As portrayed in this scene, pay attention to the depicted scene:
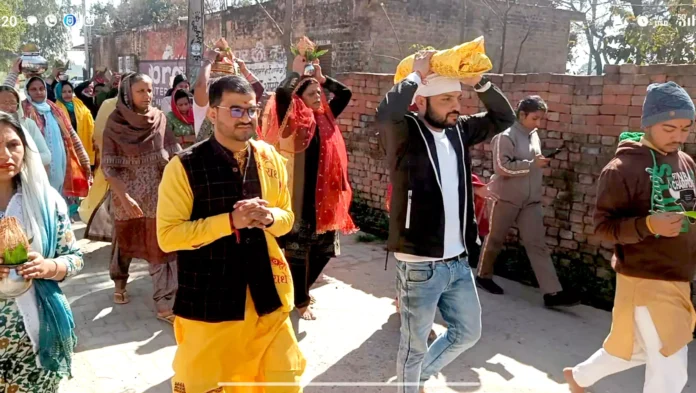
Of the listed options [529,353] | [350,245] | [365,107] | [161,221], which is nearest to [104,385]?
[161,221]

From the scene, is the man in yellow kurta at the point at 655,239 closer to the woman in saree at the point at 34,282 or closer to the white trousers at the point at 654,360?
the white trousers at the point at 654,360

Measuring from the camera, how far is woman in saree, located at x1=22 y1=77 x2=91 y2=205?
603 cm

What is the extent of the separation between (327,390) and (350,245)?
11.9 feet

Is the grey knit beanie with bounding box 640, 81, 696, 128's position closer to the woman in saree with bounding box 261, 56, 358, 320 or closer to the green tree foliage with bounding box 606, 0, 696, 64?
the woman in saree with bounding box 261, 56, 358, 320

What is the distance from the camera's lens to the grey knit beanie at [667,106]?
9.72 feet

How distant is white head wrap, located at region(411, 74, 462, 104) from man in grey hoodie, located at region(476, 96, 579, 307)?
2246 mm

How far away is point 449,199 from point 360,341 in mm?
1845

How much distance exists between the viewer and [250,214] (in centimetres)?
244

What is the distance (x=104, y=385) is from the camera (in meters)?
3.85

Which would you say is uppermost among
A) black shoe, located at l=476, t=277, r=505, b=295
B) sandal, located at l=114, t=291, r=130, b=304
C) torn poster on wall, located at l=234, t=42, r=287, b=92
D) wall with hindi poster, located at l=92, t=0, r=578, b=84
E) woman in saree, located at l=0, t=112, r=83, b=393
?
wall with hindi poster, located at l=92, t=0, r=578, b=84

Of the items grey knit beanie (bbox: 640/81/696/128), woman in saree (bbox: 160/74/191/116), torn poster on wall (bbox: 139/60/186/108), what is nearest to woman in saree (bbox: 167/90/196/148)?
woman in saree (bbox: 160/74/191/116)

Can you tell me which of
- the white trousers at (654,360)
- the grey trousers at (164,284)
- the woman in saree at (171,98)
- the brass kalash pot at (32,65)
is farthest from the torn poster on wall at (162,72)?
the white trousers at (654,360)

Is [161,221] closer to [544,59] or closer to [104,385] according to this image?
[104,385]

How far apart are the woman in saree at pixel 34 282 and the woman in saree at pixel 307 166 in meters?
2.22
